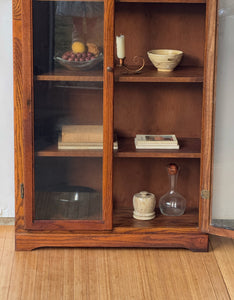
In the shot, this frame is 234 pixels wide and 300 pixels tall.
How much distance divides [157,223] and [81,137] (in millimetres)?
550

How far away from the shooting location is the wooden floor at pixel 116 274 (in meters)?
2.46

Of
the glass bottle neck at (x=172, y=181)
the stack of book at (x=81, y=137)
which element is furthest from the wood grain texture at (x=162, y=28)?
the glass bottle neck at (x=172, y=181)

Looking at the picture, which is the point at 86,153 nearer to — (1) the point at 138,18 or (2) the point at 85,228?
(2) the point at 85,228

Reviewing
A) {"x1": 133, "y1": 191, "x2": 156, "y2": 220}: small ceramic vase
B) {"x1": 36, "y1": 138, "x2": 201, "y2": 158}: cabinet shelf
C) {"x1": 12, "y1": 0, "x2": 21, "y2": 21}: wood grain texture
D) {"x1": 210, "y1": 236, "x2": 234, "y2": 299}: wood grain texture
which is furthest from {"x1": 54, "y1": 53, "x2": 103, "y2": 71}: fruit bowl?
{"x1": 210, "y1": 236, "x2": 234, "y2": 299}: wood grain texture

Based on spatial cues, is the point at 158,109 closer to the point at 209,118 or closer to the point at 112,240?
the point at 209,118

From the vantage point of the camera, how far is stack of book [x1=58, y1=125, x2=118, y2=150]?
8.88 ft

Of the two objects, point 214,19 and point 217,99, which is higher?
point 214,19

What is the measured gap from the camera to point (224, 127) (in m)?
2.68

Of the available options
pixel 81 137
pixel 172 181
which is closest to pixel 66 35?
pixel 81 137

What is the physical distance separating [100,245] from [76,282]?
1.05ft

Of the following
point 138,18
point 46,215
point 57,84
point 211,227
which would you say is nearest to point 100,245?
point 46,215

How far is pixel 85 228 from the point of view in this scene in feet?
9.20

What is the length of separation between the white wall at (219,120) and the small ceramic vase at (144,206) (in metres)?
0.32

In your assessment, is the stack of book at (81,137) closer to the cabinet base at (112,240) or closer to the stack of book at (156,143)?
the stack of book at (156,143)
